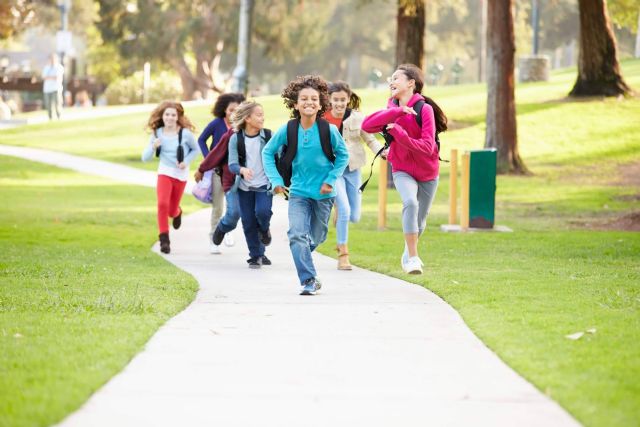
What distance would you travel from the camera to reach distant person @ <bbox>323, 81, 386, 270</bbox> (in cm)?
1248

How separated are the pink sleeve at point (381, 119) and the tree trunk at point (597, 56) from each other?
26191 mm

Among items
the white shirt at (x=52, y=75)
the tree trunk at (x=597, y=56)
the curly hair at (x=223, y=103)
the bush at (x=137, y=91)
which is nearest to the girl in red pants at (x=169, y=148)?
the curly hair at (x=223, y=103)

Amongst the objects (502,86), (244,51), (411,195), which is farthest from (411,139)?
(244,51)

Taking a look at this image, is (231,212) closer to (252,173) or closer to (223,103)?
(252,173)

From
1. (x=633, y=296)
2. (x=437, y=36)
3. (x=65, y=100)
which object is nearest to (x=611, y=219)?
(x=633, y=296)

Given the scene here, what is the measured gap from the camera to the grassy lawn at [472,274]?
22.4 ft

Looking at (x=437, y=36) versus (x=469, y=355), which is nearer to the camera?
(x=469, y=355)

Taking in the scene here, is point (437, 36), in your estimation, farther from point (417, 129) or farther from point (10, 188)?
point (417, 129)

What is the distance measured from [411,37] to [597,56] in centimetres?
1235

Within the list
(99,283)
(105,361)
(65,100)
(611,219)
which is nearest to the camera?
(105,361)

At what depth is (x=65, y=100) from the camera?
66.5 m

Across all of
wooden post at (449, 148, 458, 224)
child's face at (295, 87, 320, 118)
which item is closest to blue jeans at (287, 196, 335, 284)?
child's face at (295, 87, 320, 118)

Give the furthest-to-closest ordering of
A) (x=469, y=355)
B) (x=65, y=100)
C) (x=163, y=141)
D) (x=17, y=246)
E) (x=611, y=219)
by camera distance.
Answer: (x=65, y=100) → (x=611, y=219) → (x=17, y=246) → (x=163, y=141) → (x=469, y=355)

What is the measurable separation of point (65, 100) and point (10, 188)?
42.0 meters
